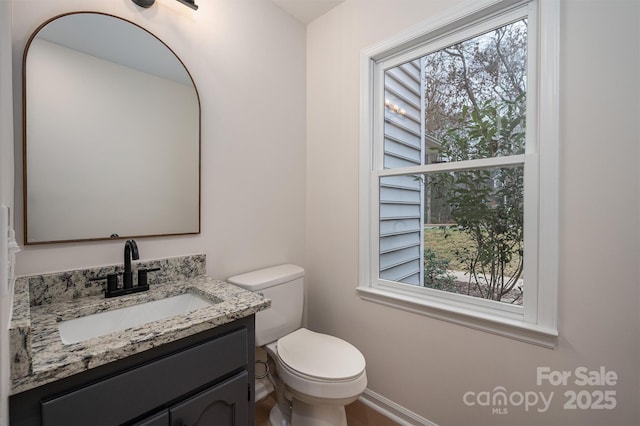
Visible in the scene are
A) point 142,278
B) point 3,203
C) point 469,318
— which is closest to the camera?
point 3,203

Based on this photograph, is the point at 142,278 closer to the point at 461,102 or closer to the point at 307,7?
the point at 461,102

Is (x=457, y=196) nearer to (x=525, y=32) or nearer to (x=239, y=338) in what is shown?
(x=525, y=32)

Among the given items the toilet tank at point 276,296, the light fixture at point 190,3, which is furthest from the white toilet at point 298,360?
the light fixture at point 190,3

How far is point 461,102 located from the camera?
1.49 m

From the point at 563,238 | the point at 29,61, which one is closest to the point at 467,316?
the point at 563,238

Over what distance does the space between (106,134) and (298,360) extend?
134 centimetres

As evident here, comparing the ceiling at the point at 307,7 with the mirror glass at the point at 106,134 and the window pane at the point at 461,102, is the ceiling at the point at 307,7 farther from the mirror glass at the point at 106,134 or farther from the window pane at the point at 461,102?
the mirror glass at the point at 106,134

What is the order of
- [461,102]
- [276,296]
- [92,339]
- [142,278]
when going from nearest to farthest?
1. [92,339]
2. [142,278]
3. [461,102]
4. [276,296]

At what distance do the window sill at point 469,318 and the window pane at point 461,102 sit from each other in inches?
29.8

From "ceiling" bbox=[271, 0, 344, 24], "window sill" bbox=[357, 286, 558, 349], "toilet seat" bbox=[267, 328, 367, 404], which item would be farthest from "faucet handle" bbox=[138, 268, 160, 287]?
"ceiling" bbox=[271, 0, 344, 24]

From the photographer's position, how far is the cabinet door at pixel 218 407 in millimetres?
931

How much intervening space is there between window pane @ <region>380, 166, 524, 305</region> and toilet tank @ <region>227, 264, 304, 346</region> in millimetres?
545

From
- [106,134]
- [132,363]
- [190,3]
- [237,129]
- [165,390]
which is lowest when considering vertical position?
[165,390]

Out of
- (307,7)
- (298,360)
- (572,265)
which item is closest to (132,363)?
(298,360)
